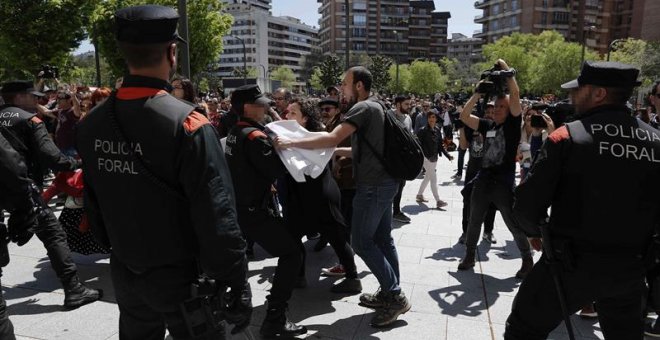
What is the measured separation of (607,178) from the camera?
2236mm

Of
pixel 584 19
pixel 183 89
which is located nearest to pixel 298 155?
pixel 183 89

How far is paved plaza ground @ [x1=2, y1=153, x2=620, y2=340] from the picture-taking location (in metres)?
3.56

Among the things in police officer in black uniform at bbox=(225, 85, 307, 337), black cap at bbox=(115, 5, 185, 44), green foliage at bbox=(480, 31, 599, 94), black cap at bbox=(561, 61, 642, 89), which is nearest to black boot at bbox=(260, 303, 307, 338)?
police officer in black uniform at bbox=(225, 85, 307, 337)

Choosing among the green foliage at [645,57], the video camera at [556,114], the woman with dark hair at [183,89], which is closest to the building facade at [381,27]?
the green foliage at [645,57]

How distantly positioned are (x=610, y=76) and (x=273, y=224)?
230 centimetres

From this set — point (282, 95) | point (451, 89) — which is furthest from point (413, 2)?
point (282, 95)

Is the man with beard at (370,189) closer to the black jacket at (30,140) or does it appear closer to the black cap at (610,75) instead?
the black cap at (610,75)

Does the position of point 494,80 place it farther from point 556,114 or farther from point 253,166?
point 253,166

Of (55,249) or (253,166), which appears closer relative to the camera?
(253,166)

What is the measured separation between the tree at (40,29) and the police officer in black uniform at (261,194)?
15.4 meters

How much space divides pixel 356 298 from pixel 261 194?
1544 millimetres

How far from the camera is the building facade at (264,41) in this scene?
379 feet

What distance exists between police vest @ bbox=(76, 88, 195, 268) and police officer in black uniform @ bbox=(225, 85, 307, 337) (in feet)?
4.10

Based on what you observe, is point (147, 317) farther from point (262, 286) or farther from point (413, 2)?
point (413, 2)
